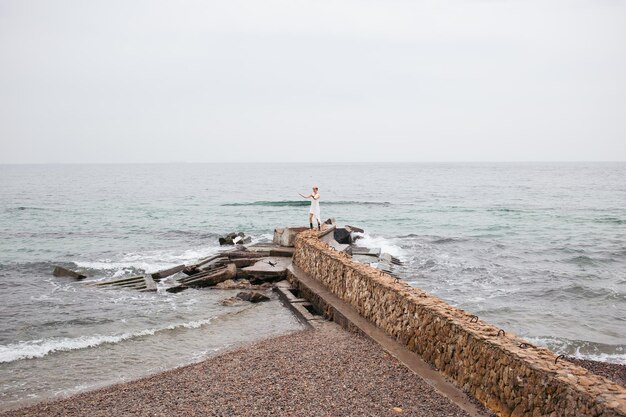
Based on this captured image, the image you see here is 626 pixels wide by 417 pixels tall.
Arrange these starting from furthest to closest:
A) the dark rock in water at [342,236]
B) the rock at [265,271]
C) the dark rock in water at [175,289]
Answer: the dark rock in water at [342,236], the rock at [265,271], the dark rock in water at [175,289]

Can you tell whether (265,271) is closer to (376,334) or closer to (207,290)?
(207,290)

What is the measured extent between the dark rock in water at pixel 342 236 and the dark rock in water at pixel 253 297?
10.9 metres

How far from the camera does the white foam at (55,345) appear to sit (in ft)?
41.0

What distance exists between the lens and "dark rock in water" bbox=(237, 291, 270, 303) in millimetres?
16656

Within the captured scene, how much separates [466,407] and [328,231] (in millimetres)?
15878

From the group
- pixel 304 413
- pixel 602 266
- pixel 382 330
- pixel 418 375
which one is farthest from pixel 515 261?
pixel 304 413

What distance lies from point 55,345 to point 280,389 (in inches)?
293

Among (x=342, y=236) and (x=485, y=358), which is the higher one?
(x=485, y=358)

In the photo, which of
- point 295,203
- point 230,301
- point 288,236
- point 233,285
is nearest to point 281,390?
point 230,301

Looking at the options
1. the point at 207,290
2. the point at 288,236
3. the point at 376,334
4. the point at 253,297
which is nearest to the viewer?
the point at 376,334

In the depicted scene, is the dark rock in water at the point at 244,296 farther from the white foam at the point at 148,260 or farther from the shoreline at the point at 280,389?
the white foam at the point at 148,260

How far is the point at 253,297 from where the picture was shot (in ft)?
54.6

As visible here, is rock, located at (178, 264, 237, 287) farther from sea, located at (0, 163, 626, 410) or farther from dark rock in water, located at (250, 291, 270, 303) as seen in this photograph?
dark rock in water, located at (250, 291, 270, 303)

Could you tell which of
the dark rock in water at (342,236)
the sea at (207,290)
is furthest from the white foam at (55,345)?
the dark rock in water at (342,236)
